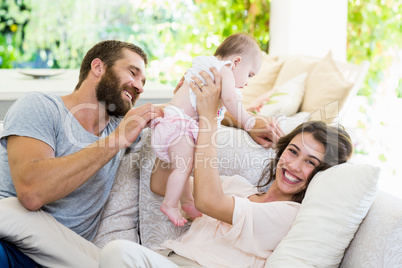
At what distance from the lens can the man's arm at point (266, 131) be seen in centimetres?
192

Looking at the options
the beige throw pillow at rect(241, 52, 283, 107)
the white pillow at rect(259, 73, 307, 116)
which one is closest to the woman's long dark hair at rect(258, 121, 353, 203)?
the white pillow at rect(259, 73, 307, 116)

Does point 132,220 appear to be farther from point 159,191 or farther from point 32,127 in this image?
point 32,127

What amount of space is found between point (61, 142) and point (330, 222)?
0.96 m

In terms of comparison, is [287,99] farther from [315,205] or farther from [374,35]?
[374,35]

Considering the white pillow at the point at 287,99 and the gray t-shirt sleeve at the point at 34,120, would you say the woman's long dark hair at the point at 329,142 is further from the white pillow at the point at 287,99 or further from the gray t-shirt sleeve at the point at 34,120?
the white pillow at the point at 287,99

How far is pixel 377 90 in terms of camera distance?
4.43m

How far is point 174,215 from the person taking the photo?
5.58ft

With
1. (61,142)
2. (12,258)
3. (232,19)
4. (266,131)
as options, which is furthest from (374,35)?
(12,258)

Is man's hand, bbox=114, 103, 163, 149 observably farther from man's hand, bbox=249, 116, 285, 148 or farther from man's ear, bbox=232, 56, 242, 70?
man's hand, bbox=249, 116, 285, 148

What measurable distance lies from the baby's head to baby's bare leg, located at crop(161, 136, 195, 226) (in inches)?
12.2

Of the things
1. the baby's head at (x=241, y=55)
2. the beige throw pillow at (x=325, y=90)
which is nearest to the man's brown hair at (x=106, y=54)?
the baby's head at (x=241, y=55)

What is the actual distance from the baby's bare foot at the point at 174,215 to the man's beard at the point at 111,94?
46 cm

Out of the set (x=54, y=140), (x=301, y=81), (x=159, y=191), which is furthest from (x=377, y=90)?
(x=54, y=140)

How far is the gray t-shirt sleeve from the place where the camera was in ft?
5.25
